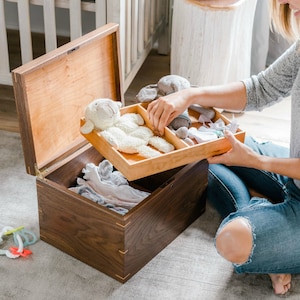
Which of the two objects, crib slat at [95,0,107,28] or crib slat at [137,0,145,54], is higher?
crib slat at [95,0,107,28]

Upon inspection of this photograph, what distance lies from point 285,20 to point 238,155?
0.37m

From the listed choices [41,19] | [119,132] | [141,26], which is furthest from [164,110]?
[41,19]

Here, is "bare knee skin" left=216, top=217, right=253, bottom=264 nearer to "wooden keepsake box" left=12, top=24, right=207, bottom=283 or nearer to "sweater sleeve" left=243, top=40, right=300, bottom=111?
"wooden keepsake box" left=12, top=24, right=207, bottom=283

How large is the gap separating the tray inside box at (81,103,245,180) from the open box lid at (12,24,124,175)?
10cm

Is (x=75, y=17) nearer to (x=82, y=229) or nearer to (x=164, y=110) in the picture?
(x=164, y=110)

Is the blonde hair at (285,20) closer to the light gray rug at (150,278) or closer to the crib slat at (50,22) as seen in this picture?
the light gray rug at (150,278)

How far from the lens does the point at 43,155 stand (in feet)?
4.67

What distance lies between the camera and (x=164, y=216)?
1.43m

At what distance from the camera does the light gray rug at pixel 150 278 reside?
1.36 meters

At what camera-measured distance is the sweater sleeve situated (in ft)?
4.87

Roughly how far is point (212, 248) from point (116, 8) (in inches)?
32.0

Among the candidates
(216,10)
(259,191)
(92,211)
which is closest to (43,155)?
(92,211)

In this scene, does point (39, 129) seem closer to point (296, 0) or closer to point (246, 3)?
point (296, 0)

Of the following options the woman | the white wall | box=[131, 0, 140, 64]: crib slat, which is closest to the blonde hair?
the woman
